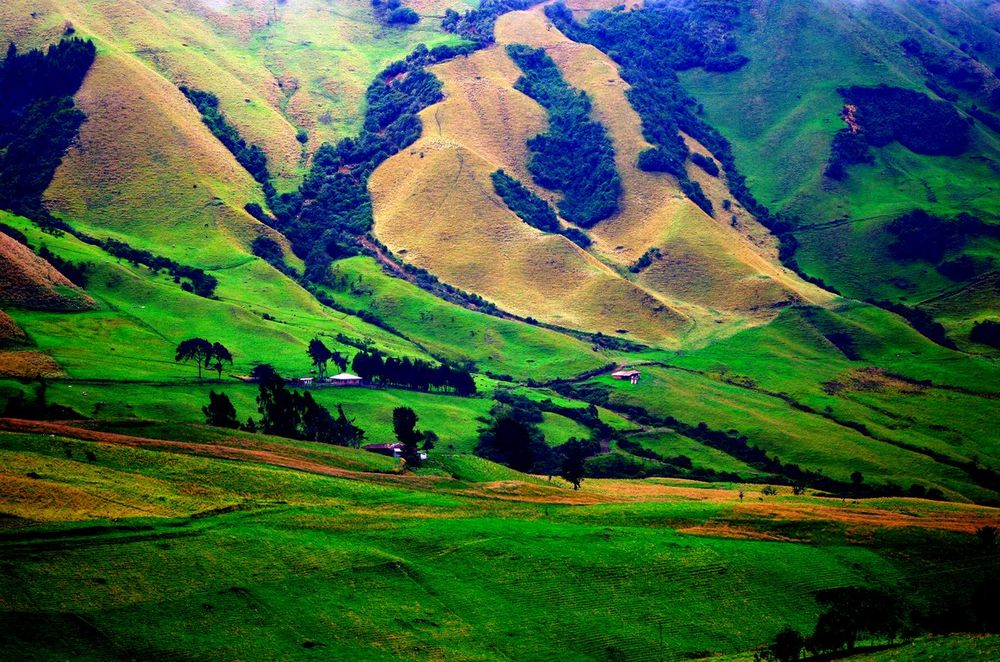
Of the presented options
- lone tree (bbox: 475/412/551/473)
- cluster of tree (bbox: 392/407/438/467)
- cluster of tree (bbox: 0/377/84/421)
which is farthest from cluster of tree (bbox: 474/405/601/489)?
cluster of tree (bbox: 0/377/84/421)

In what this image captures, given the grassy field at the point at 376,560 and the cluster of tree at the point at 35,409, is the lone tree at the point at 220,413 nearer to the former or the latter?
the grassy field at the point at 376,560

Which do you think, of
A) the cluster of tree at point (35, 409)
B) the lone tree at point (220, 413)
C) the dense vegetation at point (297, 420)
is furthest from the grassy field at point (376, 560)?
the dense vegetation at point (297, 420)

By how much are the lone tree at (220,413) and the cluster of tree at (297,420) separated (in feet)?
9.28

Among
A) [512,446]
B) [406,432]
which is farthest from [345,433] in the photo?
[512,446]

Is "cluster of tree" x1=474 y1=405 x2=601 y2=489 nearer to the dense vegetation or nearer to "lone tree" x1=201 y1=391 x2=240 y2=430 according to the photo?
the dense vegetation

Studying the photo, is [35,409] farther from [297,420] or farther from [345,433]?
[345,433]

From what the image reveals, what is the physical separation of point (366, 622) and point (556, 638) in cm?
1667

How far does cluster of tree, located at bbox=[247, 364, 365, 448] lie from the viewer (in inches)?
6535

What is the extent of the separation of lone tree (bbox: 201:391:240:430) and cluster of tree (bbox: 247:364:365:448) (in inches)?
111

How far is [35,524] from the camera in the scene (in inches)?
3802

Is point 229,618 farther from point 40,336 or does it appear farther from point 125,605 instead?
point 40,336

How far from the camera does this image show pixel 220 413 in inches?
6294

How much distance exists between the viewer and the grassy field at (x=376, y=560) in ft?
292

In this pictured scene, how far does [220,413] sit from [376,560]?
2449 inches
